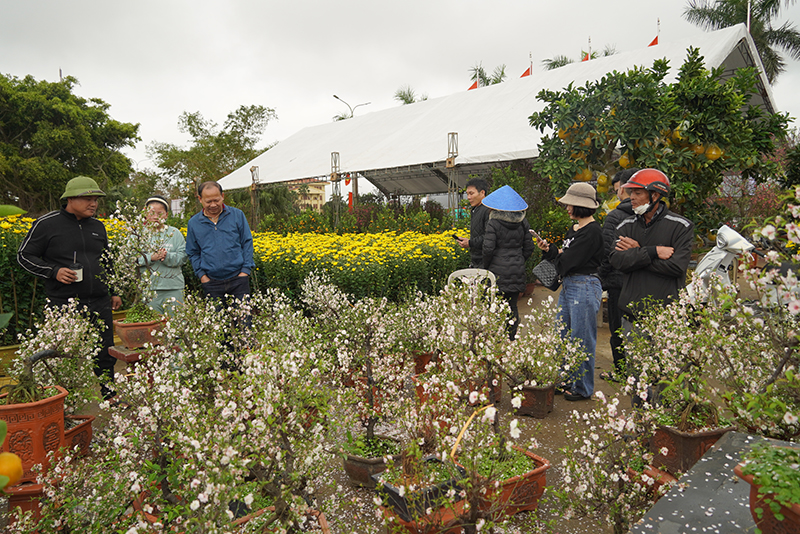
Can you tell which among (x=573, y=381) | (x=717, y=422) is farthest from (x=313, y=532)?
(x=573, y=381)

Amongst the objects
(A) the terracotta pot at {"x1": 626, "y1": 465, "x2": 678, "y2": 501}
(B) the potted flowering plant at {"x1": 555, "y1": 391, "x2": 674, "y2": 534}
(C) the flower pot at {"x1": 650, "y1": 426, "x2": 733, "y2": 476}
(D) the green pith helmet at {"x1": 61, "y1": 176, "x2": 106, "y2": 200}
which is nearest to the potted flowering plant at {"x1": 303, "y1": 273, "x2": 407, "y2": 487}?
(B) the potted flowering plant at {"x1": 555, "y1": 391, "x2": 674, "y2": 534}

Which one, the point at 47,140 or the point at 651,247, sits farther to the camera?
→ the point at 47,140

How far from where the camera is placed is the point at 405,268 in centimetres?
631

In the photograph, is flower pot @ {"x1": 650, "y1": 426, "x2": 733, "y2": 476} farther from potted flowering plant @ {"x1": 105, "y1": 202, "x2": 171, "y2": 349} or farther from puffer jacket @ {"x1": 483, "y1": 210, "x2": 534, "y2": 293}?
potted flowering plant @ {"x1": 105, "y1": 202, "x2": 171, "y2": 349}

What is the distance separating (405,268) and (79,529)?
460 cm

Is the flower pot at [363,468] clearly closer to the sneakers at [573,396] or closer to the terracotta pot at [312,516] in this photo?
the terracotta pot at [312,516]

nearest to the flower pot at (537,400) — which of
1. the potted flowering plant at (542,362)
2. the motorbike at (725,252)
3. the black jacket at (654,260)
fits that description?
the potted flowering plant at (542,362)

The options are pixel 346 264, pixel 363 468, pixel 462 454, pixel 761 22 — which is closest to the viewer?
pixel 462 454

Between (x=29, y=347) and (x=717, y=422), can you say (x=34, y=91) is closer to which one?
(x=29, y=347)

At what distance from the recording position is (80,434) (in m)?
3.31

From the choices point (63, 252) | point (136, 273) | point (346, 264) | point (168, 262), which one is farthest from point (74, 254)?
point (346, 264)

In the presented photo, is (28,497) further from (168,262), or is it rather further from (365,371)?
(168,262)

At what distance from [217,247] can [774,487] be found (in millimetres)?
4452

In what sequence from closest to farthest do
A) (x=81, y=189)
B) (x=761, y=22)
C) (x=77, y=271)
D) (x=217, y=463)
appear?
(x=217, y=463) → (x=77, y=271) → (x=81, y=189) → (x=761, y=22)
